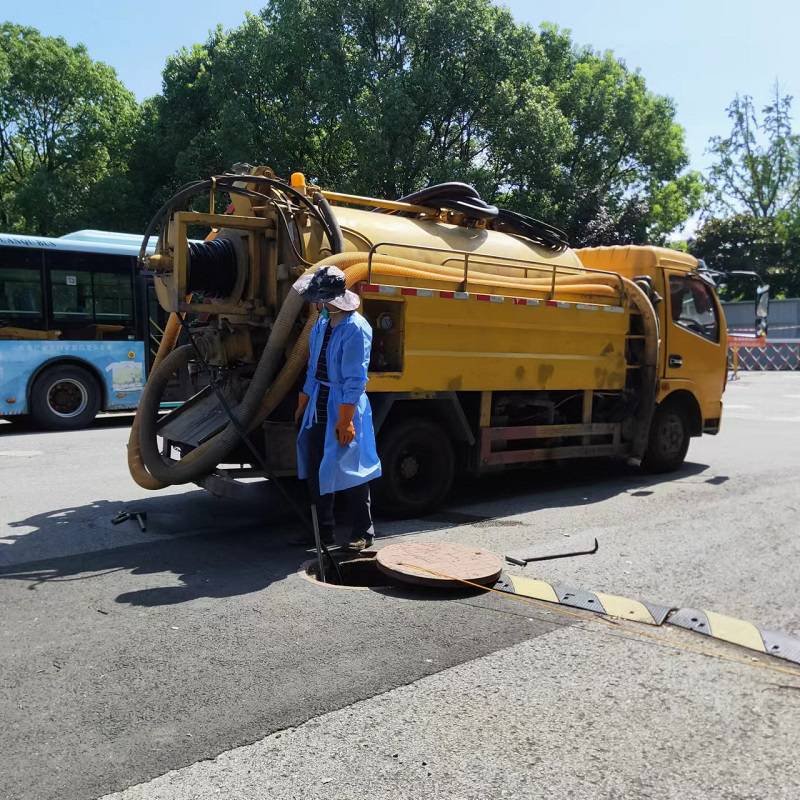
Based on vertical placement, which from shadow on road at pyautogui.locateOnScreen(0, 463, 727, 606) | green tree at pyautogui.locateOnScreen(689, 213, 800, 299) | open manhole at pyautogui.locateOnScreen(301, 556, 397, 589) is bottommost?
open manhole at pyautogui.locateOnScreen(301, 556, 397, 589)

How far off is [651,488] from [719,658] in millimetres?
4580

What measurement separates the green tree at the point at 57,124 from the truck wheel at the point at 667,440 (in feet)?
79.1

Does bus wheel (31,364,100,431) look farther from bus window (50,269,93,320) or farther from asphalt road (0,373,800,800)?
asphalt road (0,373,800,800)

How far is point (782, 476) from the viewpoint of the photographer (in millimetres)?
8961

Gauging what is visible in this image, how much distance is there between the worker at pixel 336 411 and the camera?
5406 millimetres

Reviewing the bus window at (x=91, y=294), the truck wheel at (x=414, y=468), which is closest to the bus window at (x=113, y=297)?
the bus window at (x=91, y=294)

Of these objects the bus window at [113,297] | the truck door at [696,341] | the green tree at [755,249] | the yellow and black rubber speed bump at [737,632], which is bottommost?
the yellow and black rubber speed bump at [737,632]

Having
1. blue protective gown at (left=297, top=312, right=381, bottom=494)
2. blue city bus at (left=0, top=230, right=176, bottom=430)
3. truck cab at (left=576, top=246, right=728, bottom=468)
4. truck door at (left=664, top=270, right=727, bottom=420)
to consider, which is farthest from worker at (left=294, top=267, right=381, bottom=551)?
blue city bus at (left=0, top=230, right=176, bottom=430)

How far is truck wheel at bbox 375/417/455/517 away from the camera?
22.0ft

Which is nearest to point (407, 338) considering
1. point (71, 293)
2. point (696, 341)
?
point (696, 341)

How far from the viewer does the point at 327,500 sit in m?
5.61

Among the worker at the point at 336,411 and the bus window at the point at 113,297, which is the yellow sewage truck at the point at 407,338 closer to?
the worker at the point at 336,411

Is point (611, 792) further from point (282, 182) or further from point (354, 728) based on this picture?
point (282, 182)

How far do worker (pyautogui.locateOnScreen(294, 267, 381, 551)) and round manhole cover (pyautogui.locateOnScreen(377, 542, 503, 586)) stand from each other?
1.27 ft
